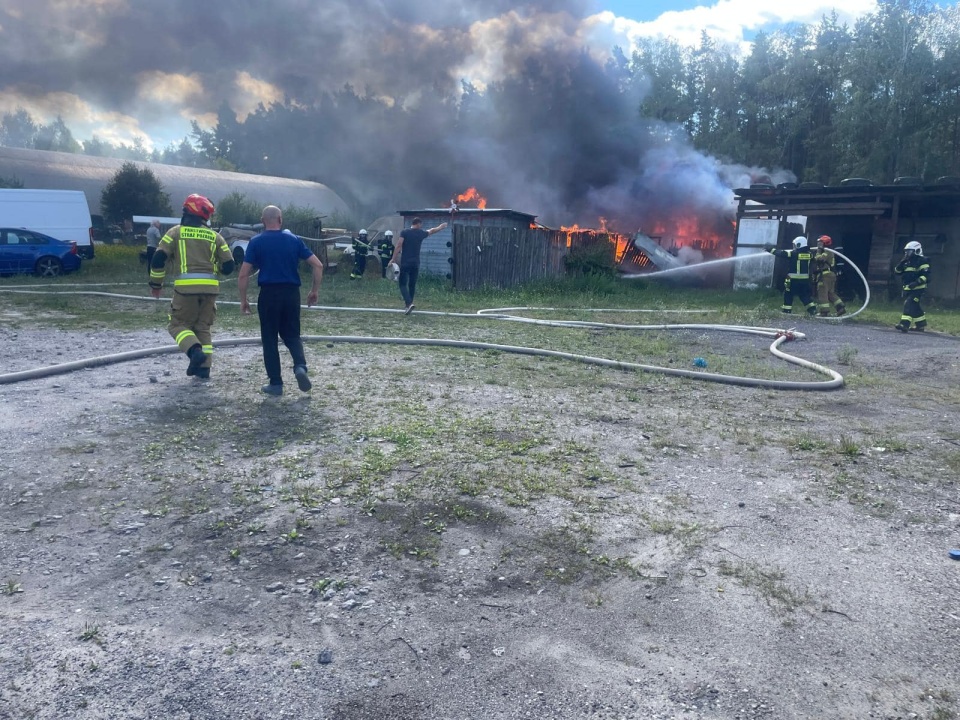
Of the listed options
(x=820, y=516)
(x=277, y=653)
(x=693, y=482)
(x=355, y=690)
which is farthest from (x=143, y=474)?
(x=820, y=516)

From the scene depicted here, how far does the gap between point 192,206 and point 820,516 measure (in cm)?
560

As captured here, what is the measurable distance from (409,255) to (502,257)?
7.02 metres

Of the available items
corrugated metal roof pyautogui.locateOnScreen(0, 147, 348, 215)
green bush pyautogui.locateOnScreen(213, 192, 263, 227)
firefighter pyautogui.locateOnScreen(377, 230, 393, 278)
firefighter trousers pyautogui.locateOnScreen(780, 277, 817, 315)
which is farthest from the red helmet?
corrugated metal roof pyautogui.locateOnScreen(0, 147, 348, 215)

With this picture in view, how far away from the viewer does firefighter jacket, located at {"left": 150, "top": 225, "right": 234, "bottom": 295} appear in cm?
643

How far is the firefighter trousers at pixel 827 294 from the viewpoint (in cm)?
1395

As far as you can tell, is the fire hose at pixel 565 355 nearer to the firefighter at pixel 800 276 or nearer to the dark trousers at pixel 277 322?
the dark trousers at pixel 277 322

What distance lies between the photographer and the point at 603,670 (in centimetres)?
254

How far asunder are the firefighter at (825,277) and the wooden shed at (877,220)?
5.03m

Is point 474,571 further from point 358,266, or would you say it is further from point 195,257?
point 358,266

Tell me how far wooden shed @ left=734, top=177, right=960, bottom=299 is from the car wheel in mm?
18779

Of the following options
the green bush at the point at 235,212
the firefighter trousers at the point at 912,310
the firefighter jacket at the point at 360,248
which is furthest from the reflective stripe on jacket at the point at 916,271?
the green bush at the point at 235,212

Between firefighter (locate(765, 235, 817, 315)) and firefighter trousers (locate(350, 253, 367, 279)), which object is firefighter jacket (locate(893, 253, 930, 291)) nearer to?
firefighter (locate(765, 235, 817, 315))

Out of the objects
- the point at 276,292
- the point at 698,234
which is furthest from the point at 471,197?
the point at 276,292

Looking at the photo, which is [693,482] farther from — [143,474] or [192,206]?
[192,206]
